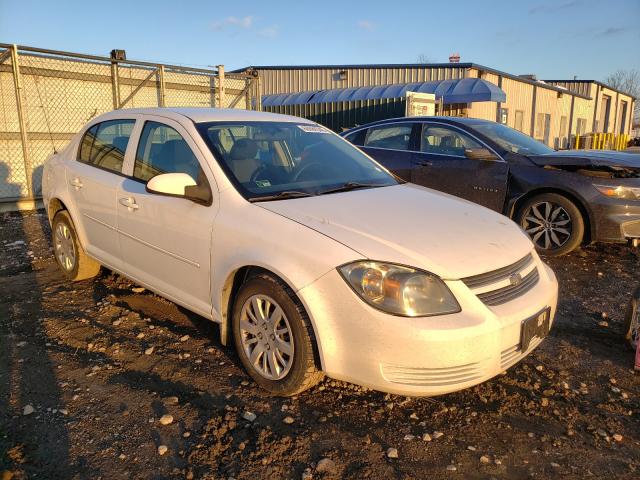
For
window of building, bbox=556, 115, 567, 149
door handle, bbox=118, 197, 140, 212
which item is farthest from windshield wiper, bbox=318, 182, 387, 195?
window of building, bbox=556, 115, 567, 149

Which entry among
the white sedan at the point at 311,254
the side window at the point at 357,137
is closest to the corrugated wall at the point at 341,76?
the side window at the point at 357,137

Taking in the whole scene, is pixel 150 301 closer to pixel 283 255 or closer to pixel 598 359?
pixel 283 255

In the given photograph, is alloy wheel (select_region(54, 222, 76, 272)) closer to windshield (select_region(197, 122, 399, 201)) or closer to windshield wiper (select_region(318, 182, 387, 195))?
windshield (select_region(197, 122, 399, 201))

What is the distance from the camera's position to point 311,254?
265 cm

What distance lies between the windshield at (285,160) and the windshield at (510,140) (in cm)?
285

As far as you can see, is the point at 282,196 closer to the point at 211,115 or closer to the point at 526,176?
the point at 211,115

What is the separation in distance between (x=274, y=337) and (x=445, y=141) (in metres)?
4.57

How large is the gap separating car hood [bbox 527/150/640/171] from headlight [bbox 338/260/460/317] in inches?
158

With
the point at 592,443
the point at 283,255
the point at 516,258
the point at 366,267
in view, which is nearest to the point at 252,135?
the point at 283,255

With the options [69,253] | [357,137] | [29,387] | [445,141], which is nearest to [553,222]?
[445,141]

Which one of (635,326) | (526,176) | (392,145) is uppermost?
(392,145)

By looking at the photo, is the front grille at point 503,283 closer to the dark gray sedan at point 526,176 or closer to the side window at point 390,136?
the dark gray sedan at point 526,176

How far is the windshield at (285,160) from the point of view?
10.9 ft

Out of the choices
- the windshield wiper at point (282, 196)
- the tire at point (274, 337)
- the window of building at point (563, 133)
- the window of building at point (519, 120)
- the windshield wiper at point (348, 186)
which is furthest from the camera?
the window of building at point (563, 133)
